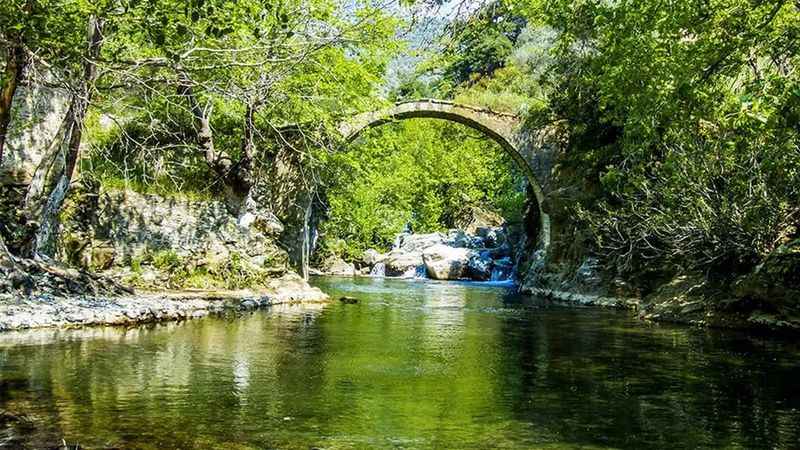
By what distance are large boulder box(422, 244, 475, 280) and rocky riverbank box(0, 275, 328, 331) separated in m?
18.7

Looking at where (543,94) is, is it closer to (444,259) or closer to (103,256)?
(444,259)

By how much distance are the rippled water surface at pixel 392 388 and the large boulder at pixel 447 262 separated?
22.8 m

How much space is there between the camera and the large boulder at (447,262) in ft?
126

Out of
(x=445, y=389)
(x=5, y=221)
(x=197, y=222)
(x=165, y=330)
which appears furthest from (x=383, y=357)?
(x=197, y=222)

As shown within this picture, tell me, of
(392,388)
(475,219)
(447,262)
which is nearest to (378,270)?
(447,262)

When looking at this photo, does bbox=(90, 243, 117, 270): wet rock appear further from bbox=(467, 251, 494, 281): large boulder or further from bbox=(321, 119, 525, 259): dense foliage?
bbox=(321, 119, 525, 259): dense foliage

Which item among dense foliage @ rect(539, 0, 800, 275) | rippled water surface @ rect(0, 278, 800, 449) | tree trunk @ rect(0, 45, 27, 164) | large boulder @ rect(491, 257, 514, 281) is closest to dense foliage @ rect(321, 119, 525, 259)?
large boulder @ rect(491, 257, 514, 281)

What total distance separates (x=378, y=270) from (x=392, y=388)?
1326 inches

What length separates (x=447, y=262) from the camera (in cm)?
3853

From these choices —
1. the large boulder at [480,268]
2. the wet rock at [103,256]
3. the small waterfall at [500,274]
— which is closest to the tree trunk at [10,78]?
the wet rock at [103,256]

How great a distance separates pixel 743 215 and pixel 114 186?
50.3 feet

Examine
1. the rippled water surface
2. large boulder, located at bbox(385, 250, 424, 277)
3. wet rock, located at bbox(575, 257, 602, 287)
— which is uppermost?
large boulder, located at bbox(385, 250, 424, 277)

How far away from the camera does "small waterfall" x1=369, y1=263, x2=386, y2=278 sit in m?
42.4

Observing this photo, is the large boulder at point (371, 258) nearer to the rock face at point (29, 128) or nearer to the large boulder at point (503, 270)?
the large boulder at point (503, 270)
